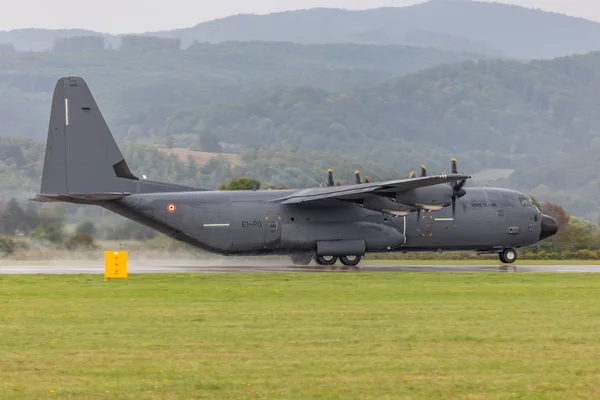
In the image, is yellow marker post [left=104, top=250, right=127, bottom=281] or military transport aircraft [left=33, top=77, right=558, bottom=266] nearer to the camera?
yellow marker post [left=104, top=250, right=127, bottom=281]

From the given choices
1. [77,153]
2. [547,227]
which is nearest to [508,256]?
[547,227]

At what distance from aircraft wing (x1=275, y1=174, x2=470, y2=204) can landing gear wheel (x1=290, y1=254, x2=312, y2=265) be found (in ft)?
9.15

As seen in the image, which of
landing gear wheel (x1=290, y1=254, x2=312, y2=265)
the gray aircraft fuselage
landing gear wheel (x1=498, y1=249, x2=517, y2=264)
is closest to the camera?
the gray aircraft fuselage

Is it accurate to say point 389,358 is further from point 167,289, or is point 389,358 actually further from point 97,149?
point 97,149

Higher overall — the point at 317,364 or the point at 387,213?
the point at 387,213

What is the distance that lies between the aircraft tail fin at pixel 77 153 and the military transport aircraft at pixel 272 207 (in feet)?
0.12

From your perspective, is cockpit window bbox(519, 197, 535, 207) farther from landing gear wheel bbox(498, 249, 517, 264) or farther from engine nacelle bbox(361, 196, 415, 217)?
engine nacelle bbox(361, 196, 415, 217)

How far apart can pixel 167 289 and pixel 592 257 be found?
2771 centimetres

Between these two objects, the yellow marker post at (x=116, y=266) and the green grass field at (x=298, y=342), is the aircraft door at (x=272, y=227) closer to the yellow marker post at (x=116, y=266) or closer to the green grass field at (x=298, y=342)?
the yellow marker post at (x=116, y=266)

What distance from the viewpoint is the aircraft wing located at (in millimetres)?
35531

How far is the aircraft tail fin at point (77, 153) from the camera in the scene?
3631 cm

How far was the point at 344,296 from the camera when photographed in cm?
2595

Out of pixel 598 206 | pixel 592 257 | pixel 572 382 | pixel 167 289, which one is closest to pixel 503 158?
pixel 598 206

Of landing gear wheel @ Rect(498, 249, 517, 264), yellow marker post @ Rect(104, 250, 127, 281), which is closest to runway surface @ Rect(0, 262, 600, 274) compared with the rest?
landing gear wheel @ Rect(498, 249, 517, 264)
